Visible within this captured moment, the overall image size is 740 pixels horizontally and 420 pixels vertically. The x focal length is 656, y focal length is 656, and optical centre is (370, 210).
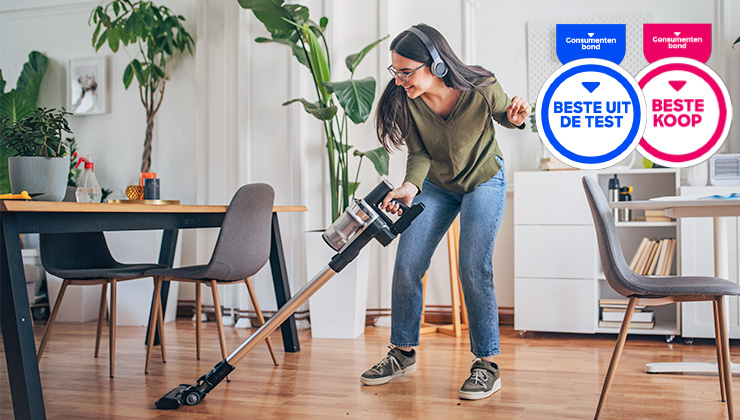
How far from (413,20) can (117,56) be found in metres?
2.12

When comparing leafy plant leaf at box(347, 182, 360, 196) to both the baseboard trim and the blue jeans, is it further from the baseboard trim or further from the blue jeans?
the blue jeans

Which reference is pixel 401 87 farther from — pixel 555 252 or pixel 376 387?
pixel 555 252

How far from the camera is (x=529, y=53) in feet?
12.7

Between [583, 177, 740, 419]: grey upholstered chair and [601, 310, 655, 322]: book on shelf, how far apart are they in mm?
1415

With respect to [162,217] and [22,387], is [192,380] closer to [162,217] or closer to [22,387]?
[162,217]

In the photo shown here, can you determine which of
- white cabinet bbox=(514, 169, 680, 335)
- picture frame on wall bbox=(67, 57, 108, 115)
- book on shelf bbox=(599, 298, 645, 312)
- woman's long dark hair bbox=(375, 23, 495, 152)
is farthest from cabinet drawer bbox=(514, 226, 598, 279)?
picture frame on wall bbox=(67, 57, 108, 115)

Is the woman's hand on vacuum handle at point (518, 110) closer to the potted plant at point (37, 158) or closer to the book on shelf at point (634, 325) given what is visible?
the potted plant at point (37, 158)

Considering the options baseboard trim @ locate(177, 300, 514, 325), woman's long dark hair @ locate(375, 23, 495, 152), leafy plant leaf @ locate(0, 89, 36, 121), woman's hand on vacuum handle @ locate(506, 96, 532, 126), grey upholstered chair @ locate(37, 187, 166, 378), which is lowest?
baseboard trim @ locate(177, 300, 514, 325)

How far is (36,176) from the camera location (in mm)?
2154

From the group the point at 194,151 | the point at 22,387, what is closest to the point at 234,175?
the point at 194,151

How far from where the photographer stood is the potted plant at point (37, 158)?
2.14 meters

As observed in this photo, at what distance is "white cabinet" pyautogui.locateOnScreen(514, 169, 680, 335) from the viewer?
3.46m

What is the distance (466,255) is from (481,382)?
43 cm

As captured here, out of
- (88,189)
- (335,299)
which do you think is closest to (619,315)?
(335,299)
